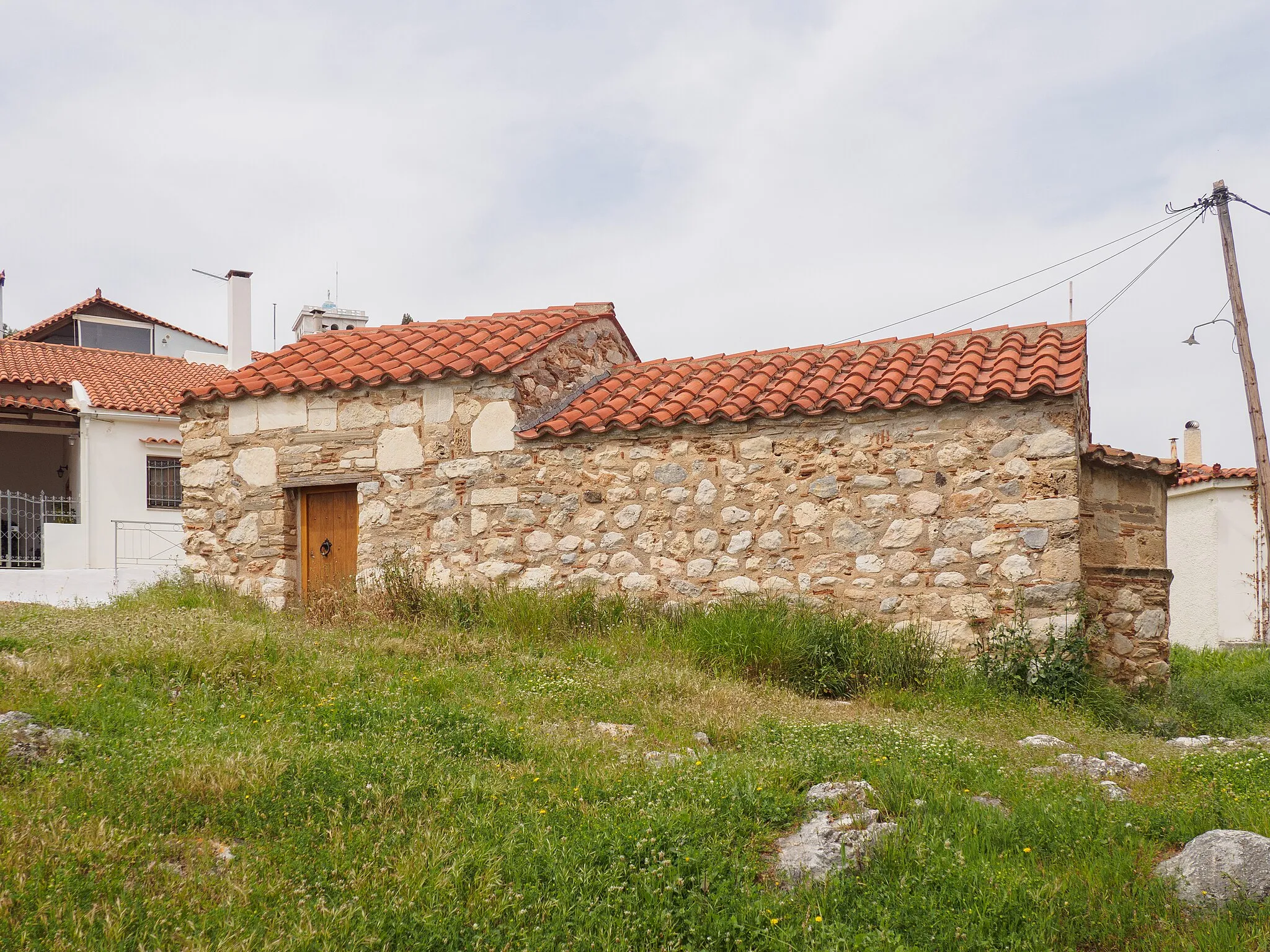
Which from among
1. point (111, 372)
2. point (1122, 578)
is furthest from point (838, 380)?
point (111, 372)

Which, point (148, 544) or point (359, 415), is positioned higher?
point (359, 415)

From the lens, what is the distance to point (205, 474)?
9.98 m

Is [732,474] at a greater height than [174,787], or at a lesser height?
greater

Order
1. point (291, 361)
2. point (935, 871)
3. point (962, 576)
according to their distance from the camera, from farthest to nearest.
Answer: point (291, 361) < point (962, 576) < point (935, 871)

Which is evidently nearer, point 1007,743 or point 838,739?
point 838,739

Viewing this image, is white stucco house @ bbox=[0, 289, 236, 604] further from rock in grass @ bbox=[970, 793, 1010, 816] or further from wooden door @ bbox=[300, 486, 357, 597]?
rock in grass @ bbox=[970, 793, 1010, 816]

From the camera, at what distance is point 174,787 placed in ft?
12.3

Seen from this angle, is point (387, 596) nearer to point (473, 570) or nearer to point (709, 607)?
point (473, 570)

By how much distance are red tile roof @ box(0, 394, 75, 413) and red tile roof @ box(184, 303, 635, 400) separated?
292 inches

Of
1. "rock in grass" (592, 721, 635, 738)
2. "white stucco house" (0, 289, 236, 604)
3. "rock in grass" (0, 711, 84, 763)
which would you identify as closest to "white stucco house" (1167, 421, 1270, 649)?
"rock in grass" (592, 721, 635, 738)

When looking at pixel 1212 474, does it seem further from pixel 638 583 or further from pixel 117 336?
pixel 117 336

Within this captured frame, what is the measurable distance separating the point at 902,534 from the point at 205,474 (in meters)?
7.12

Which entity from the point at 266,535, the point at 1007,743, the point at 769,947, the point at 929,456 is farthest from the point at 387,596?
the point at 769,947

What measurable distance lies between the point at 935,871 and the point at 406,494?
6.75 meters
